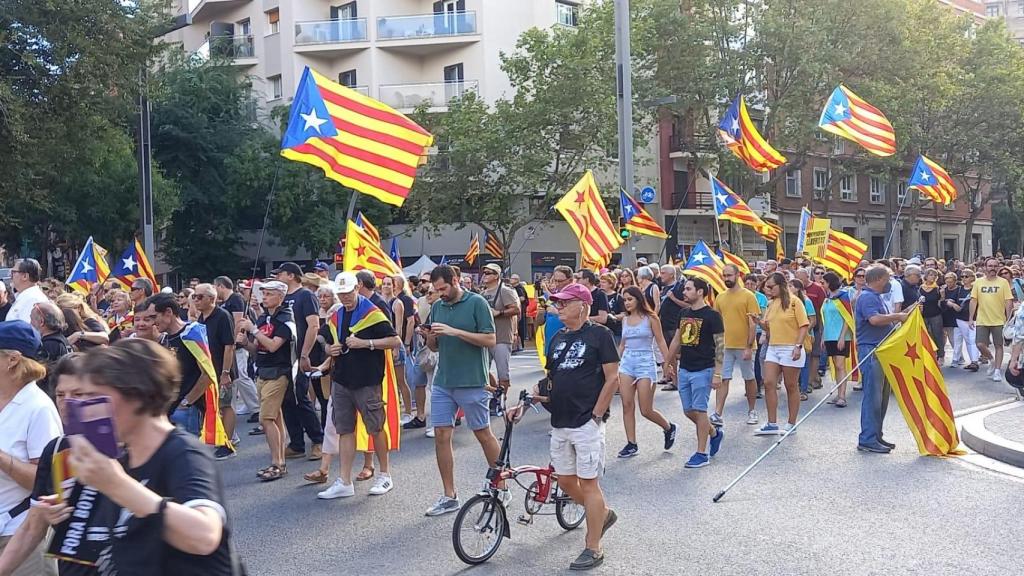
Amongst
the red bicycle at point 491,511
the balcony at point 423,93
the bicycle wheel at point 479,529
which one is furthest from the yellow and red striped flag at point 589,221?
the balcony at point 423,93

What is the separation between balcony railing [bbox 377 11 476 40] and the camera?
135 feet

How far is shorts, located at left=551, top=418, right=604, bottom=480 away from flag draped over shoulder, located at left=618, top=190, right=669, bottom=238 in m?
13.0

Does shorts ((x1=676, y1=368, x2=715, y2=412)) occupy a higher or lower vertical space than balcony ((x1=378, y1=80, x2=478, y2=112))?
lower

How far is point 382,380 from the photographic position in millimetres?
8328

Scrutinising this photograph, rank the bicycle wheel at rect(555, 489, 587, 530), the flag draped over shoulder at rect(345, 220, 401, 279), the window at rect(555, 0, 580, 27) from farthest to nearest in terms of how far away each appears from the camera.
Answer: the window at rect(555, 0, 580, 27)
the flag draped over shoulder at rect(345, 220, 401, 279)
the bicycle wheel at rect(555, 489, 587, 530)

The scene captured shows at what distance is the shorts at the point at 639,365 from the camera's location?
→ 9.90 meters

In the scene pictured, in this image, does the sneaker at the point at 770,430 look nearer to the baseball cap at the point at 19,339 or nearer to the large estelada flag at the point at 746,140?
the baseball cap at the point at 19,339

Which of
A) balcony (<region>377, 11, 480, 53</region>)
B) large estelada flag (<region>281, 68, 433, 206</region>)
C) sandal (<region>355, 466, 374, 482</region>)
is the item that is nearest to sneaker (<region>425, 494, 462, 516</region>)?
sandal (<region>355, 466, 374, 482</region>)

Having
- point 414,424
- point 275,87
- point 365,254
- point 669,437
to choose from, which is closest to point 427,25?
point 275,87

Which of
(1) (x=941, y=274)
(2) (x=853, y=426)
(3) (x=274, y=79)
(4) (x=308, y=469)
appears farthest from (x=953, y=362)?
(3) (x=274, y=79)

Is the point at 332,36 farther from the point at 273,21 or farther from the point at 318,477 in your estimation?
the point at 318,477

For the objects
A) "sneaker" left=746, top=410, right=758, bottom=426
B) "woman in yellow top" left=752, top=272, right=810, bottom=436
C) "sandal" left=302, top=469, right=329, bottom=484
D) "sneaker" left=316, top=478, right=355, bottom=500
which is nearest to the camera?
"sneaker" left=316, top=478, right=355, bottom=500

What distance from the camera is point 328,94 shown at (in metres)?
10.2

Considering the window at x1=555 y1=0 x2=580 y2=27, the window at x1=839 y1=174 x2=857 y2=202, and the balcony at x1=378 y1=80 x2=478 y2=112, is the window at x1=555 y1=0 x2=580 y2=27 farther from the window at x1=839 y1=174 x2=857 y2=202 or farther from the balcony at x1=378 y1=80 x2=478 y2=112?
the window at x1=839 y1=174 x2=857 y2=202
